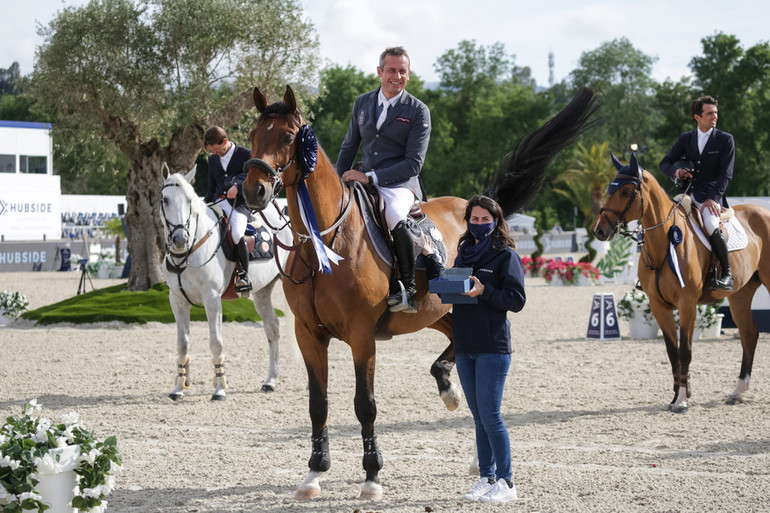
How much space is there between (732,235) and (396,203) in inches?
219

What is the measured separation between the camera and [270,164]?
17.6ft

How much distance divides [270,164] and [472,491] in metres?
2.43

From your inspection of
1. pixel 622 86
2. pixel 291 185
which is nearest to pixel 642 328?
pixel 291 185

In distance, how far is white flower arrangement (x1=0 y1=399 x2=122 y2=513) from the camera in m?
4.80

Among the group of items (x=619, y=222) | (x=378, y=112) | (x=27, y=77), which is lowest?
(x=619, y=222)

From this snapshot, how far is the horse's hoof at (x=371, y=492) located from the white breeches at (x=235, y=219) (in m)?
5.87

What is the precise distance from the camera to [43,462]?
4.85 meters

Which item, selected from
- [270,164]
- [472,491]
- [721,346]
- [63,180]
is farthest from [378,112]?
[63,180]

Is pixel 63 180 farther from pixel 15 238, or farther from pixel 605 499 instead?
pixel 605 499

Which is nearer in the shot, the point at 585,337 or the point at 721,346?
the point at 721,346

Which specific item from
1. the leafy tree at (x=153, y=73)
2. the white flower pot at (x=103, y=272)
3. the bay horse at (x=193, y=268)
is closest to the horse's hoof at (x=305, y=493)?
the bay horse at (x=193, y=268)

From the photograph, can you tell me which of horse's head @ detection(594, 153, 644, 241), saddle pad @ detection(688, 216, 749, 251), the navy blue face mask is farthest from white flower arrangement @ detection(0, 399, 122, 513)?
saddle pad @ detection(688, 216, 749, 251)

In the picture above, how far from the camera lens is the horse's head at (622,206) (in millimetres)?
9695

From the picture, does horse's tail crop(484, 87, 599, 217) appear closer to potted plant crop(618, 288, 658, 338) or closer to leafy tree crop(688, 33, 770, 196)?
potted plant crop(618, 288, 658, 338)
